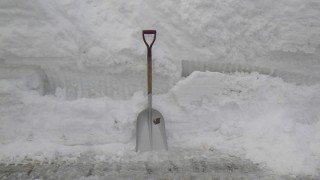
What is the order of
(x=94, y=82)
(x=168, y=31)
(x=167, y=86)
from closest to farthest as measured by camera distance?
1. (x=94, y=82)
2. (x=167, y=86)
3. (x=168, y=31)

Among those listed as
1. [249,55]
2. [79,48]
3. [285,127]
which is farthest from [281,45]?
[79,48]

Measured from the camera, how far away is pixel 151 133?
3.78 metres

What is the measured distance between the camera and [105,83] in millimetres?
4117

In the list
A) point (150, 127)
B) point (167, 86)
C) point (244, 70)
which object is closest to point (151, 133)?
point (150, 127)

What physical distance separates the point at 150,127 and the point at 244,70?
4.58 feet

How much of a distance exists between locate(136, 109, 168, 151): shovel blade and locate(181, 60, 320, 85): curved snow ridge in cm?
76

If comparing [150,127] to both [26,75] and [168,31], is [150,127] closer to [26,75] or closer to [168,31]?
[168,31]

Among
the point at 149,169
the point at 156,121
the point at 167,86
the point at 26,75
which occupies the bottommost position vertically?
the point at 149,169

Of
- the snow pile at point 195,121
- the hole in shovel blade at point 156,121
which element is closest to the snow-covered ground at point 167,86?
the snow pile at point 195,121

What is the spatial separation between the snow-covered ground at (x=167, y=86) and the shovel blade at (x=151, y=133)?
98 mm

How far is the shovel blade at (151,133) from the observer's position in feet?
12.2

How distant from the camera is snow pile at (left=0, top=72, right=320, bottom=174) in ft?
11.9

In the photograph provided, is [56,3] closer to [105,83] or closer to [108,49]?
[108,49]

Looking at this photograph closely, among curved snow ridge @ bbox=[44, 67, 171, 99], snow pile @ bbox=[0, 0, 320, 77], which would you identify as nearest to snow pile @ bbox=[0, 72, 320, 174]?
curved snow ridge @ bbox=[44, 67, 171, 99]
